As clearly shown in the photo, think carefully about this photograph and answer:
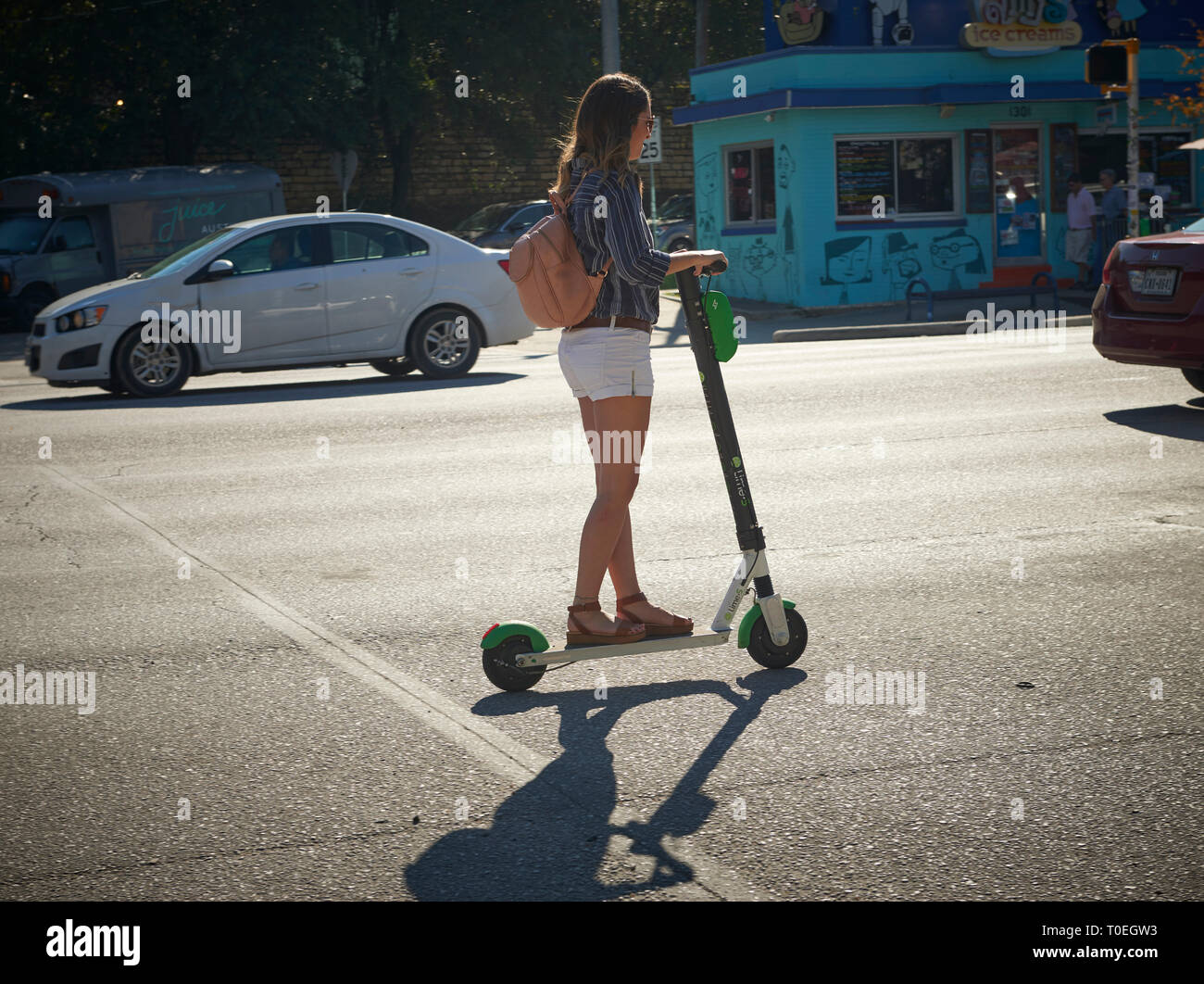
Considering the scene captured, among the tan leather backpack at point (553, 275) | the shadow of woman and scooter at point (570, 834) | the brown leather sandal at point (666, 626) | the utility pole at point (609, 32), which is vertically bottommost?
the shadow of woman and scooter at point (570, 834)

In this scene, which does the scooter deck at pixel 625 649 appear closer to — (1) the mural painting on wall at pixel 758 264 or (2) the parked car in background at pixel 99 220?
(1) the mural painting on wall at pixel 758 264

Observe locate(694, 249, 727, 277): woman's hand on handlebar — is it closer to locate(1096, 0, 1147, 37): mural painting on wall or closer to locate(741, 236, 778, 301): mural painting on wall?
locate(741, 236, 778, 301): mural painting on wall

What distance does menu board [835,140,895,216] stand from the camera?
75.1 ft

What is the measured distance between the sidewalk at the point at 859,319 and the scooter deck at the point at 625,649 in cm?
1414

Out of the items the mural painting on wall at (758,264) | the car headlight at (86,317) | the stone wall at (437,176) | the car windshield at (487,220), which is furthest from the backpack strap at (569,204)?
the stone wall at (437,176)

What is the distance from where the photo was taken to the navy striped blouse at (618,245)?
449 centimetres

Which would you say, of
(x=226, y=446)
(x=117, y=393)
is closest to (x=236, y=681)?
(x=226, y=446)

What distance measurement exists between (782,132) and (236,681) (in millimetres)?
19669

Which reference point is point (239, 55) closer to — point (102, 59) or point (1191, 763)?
point (102, 59)

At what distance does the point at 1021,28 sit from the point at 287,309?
15396 millimetres

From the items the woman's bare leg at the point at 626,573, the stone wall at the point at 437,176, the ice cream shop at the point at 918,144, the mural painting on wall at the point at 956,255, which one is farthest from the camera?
the stone wall at the point at 437,176

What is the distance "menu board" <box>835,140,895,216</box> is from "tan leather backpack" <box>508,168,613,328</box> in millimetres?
19069

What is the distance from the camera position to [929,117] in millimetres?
23203
